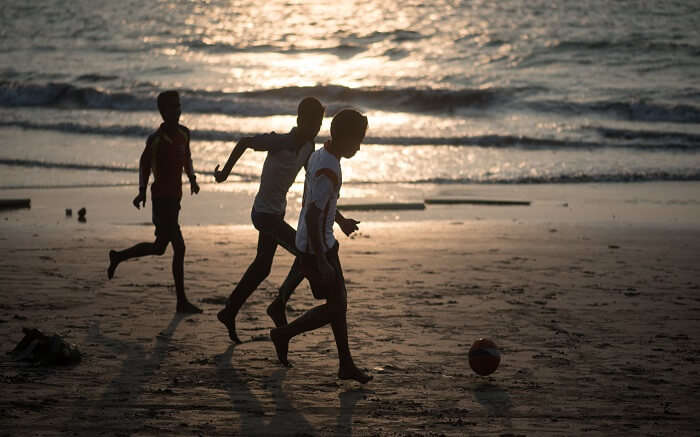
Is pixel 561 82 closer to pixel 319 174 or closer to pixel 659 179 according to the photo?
pixel 659 179

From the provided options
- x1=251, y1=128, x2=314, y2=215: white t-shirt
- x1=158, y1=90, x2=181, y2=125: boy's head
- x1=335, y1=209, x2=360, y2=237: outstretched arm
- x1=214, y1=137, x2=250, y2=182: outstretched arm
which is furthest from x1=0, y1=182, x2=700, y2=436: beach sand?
x1=158, y1=90, x2=181, y2=125: boy's head

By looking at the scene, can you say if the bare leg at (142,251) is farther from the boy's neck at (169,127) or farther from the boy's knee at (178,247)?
the boy's neck at (169,127)

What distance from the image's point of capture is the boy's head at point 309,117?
6.43m

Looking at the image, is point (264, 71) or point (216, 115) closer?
point (216, 115)

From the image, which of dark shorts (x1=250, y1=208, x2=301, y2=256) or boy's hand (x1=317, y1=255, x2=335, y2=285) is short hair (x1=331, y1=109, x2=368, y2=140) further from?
dark shorts (x1=250, y1=208, x2=301, y2=256)

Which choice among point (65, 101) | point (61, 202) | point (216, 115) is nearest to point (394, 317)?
point (61, 202)

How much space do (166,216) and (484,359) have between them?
314 centimetres

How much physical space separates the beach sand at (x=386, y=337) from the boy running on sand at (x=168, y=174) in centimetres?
47

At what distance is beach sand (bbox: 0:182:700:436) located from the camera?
540 centimetres

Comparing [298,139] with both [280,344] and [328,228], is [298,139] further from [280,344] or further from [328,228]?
[280,344]

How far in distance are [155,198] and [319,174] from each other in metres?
2.69

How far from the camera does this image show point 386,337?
7.31 m

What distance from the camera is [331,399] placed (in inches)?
228

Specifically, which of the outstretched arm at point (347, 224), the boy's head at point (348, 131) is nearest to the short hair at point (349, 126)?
the boy's head at point (348, 131)
